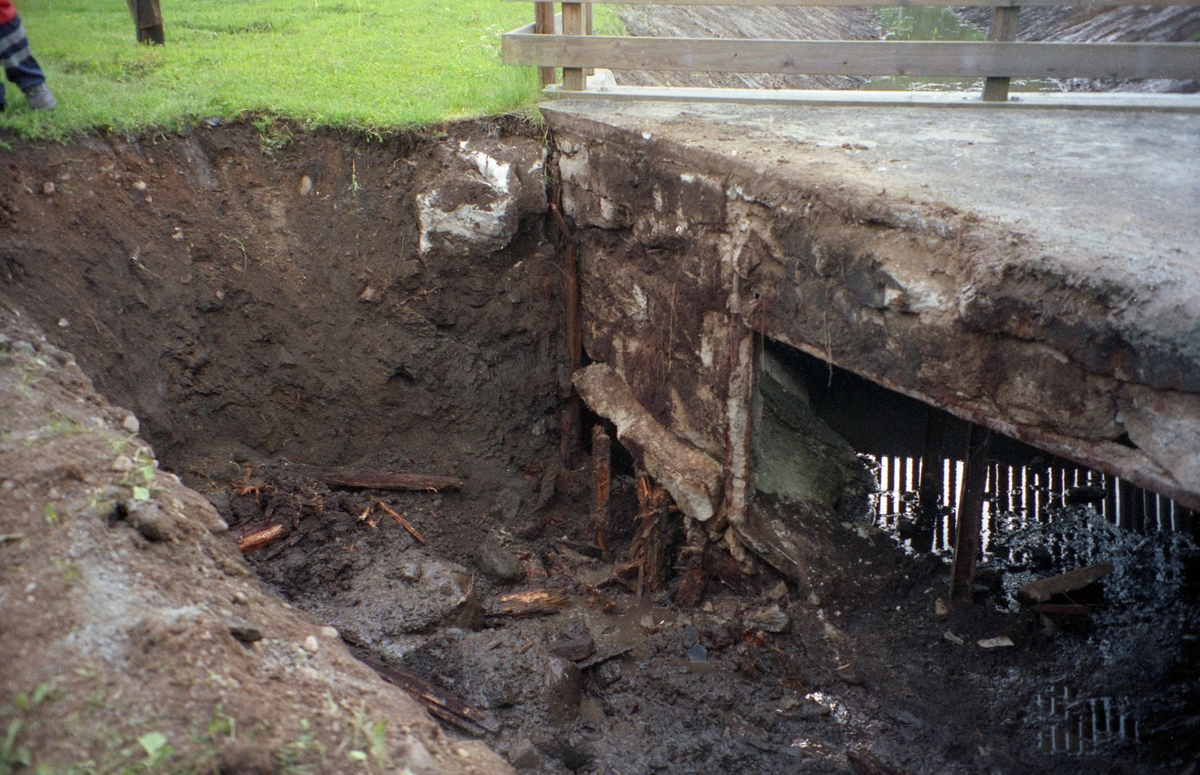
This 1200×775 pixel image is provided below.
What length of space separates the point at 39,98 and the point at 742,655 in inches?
191

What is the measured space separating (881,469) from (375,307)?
3.45m

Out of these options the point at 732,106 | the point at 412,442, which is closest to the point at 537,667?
the point at 412,442

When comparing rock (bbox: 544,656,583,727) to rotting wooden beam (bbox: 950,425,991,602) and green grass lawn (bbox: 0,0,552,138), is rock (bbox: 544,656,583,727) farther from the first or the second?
green grass lawn (bbox: 0,0,552,138)

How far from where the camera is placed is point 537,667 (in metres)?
4.11

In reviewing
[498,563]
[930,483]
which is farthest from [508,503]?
[930,483]

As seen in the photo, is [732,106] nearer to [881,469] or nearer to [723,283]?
[723,283]

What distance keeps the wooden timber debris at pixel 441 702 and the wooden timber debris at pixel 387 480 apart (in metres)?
1.33

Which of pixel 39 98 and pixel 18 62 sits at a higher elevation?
pixel 18 62

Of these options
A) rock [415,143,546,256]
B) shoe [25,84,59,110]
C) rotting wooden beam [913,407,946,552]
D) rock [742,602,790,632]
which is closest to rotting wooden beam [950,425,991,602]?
rotting wooden beam [913,407,946,552]

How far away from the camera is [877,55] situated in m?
4.80

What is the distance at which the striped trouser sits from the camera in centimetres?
470

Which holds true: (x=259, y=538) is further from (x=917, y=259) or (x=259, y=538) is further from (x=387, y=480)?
Answer: (x=917, y=259)

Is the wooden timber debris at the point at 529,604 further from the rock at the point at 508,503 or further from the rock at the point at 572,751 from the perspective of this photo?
the rock at the point at 572,751

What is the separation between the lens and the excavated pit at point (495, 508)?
397 centimetres
